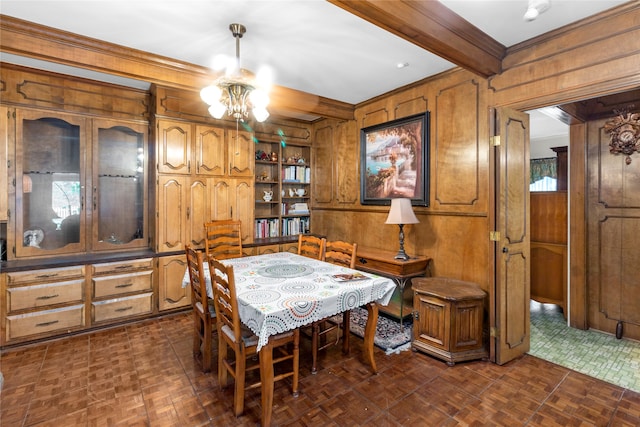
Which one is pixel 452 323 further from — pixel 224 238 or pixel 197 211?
pixel 197 211

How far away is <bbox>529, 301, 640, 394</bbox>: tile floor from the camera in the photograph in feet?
7.88

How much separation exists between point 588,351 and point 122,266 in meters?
4.66

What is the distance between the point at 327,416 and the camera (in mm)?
1951

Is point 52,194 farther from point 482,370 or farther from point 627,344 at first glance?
point 627,344

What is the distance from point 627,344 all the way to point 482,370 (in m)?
1.65

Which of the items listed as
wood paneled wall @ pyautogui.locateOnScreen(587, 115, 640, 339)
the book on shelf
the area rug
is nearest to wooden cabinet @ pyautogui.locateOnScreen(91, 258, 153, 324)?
the book on shelf

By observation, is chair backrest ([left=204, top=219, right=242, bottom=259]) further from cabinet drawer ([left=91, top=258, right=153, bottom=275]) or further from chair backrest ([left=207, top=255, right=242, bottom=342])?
chair backrest ([left=207, top=255, right=242, bottom=342])

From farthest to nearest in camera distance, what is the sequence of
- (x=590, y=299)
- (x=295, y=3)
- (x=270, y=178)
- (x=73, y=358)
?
(x=270, y=178) < (x=590, y=299) < (x=73, y=358) < (x=295, y=3)

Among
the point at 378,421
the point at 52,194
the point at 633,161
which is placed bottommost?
the point at 378,421

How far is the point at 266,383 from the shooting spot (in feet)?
6.03

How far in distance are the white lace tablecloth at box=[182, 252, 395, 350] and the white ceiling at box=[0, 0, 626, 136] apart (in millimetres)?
1950

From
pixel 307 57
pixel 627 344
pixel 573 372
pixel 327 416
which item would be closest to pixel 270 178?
pixel 307 57

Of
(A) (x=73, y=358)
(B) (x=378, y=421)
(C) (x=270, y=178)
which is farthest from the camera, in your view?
(C) (x=270, y=178)

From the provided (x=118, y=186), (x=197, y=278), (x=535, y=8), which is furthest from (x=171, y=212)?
(x=535, y=8)
